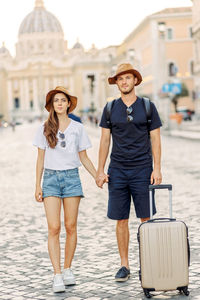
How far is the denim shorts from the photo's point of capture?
6.23 m

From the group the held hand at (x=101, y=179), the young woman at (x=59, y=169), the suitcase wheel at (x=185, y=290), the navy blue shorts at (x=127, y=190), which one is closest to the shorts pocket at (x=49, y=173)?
the young woman at (x=59, y=169)

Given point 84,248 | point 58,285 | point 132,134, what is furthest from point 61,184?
point 84,248

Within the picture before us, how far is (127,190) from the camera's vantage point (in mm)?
6434

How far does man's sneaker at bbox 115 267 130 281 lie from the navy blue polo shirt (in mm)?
857

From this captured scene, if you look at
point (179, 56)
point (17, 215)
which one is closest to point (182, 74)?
point (179, 56)

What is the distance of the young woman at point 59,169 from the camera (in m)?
6.21

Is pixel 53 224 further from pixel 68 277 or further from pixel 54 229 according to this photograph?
pixel 68 277

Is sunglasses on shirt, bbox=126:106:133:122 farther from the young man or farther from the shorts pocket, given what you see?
the shorts pocket

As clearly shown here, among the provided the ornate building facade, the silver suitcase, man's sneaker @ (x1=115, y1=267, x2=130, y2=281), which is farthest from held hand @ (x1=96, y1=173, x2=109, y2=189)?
the ornate building facade

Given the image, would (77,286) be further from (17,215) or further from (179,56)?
(179,56)

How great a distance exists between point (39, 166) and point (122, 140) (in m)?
0.72

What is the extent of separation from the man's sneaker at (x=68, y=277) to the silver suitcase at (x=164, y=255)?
2.72ft

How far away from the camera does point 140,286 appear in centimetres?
613

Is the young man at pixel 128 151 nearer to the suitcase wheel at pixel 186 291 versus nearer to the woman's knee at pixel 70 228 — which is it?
the woman's knee at pixel 70 228
